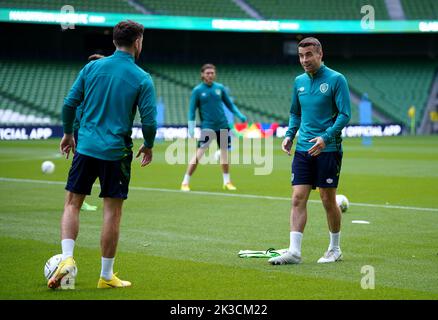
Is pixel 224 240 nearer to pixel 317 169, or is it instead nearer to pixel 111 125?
pixel 317 169

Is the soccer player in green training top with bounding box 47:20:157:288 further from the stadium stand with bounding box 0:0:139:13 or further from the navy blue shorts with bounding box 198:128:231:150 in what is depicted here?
the stadium stand with bounding box 0:0:139:13

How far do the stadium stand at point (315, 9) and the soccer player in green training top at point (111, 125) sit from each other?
4926 centimetres

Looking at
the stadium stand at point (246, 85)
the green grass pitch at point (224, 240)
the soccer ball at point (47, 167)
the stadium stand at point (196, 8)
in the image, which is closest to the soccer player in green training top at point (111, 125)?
the green grass pitch at point (224, 240)

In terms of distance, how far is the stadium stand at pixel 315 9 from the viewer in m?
56.5

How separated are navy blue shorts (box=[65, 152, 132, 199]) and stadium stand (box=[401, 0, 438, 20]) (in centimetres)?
5300

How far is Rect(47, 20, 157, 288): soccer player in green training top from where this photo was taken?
7258 mm

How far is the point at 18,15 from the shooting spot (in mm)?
47438

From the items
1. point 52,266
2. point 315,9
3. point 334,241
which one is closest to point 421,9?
point 315,9

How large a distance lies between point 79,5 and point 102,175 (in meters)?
44.7

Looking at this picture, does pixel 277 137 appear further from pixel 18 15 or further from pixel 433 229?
pixel 433 229

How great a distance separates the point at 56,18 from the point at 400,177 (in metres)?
32.3

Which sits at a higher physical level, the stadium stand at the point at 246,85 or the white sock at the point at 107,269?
the stadium stand at the point at 246,85

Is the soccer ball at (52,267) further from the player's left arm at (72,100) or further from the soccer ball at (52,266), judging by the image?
the player's left arm at (72,100)

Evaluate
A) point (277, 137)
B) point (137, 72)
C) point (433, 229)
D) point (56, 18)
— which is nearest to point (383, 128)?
point (277, 137)
